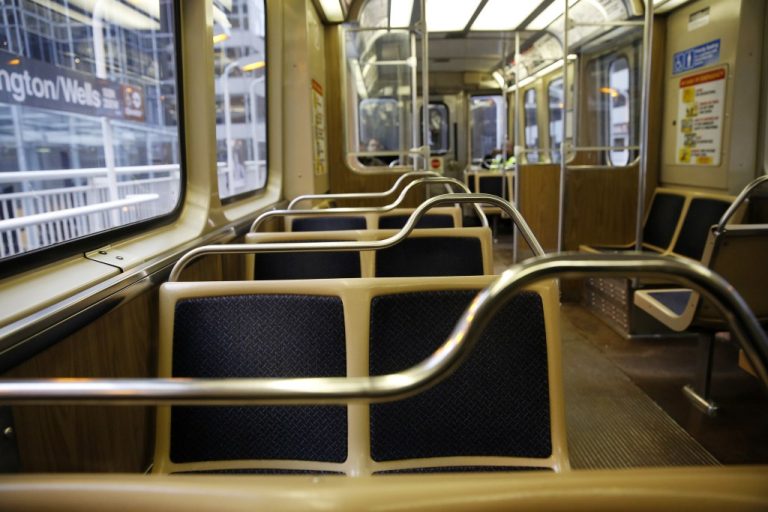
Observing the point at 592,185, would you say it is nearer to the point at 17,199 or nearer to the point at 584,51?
the point at 584,51

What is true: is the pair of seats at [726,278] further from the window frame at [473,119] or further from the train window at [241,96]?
the window frame at [473,119]

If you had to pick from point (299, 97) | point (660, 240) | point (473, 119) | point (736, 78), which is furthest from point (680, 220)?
point (473, 119)

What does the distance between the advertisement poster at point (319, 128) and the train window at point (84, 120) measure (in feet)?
6.38

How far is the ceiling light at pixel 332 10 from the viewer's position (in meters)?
4.01

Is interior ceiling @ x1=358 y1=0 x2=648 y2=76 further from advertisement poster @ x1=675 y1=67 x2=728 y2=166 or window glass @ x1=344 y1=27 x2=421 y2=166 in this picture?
advertisement poster @ x1=675 y1=67 x2=728 y2=166

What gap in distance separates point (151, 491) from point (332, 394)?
0.17 meters

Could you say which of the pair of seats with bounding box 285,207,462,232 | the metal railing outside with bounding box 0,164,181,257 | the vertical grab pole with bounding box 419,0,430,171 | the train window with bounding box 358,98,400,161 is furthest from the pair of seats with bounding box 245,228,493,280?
the train window with bounding box 358,98,400,161

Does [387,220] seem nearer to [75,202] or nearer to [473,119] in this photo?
[75,202]

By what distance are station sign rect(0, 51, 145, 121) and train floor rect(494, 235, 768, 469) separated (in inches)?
78.8

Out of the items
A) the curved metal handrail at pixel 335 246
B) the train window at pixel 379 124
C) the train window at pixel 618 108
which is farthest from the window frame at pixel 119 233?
the train window at pixel 618 108

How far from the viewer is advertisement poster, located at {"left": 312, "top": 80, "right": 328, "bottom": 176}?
4.04m

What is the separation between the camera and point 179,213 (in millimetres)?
2158

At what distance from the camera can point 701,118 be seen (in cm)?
416

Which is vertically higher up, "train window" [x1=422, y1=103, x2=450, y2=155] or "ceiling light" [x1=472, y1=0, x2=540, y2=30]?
"ceiling light" [x1=472, y1=0, x2=540, y2=30]
